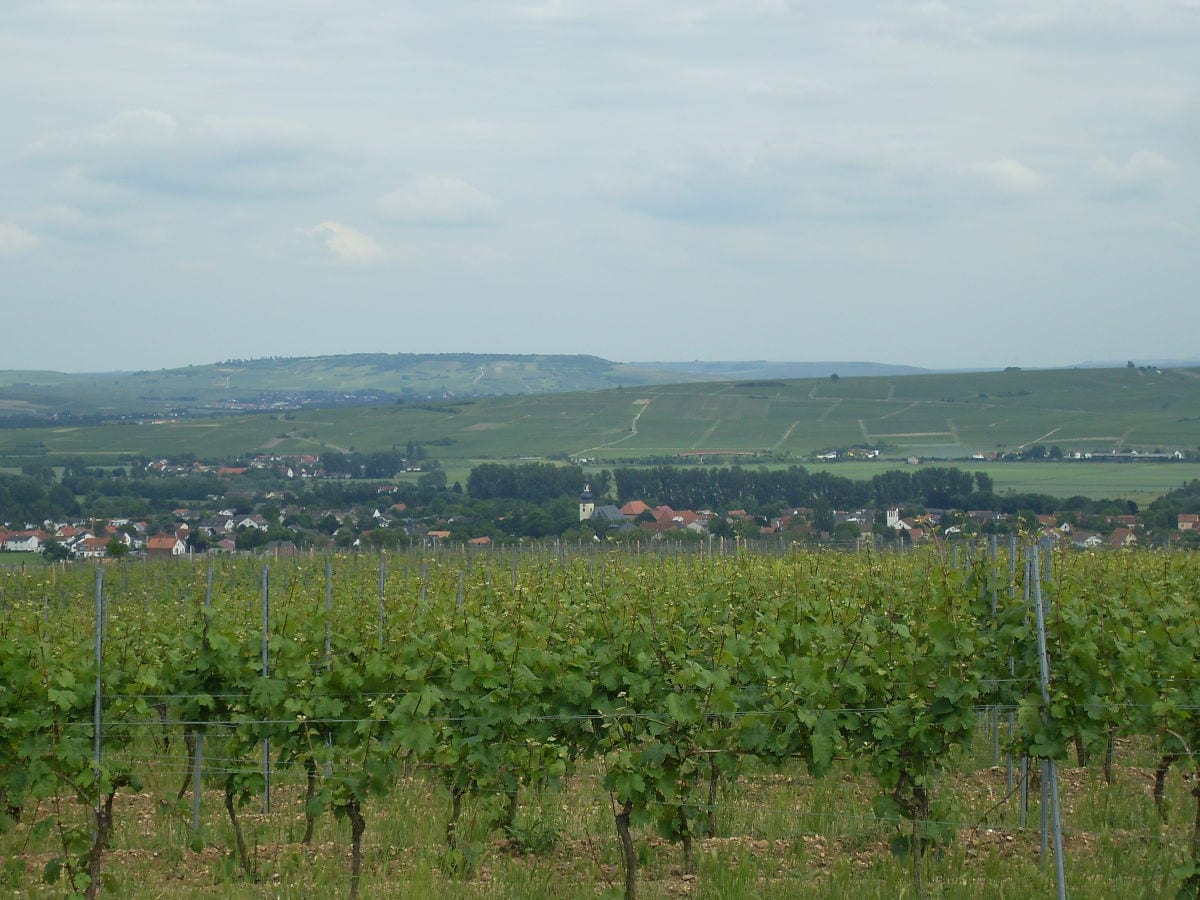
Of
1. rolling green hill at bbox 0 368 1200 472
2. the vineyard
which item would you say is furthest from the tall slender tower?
the vineyard

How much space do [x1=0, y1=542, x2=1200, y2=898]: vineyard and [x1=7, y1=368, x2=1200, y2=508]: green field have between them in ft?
238

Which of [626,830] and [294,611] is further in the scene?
[294,611]

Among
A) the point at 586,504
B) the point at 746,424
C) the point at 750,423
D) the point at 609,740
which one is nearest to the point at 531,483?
the point at 586,504

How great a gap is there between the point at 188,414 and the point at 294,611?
157 metres

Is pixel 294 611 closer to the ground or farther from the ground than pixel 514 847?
farther from the ground

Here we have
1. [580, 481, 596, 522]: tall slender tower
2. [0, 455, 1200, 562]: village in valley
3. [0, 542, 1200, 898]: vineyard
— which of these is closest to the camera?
[0, 542, 1200, 898]: vineyard

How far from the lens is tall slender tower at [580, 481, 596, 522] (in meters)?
61.5

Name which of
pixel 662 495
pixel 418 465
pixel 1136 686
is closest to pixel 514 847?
pixel 1136 686

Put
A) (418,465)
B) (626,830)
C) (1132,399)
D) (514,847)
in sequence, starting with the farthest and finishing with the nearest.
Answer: (1132,399)
(418,465)
(514,847)
(626,830)

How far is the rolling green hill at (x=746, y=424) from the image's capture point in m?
97.4

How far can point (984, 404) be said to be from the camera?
112 meters

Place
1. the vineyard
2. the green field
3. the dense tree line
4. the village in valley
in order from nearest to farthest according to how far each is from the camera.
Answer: the vineyard
the village in valley
the dense tree line
the green field

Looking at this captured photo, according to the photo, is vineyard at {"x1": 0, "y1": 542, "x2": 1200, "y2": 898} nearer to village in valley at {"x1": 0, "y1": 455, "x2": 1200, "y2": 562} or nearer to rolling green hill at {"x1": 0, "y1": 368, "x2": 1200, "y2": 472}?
village in valley at {"x1": 0, "y1": 455, "x2": 1200, "y2": 562}

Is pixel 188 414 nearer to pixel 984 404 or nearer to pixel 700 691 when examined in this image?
pixel 984 404
